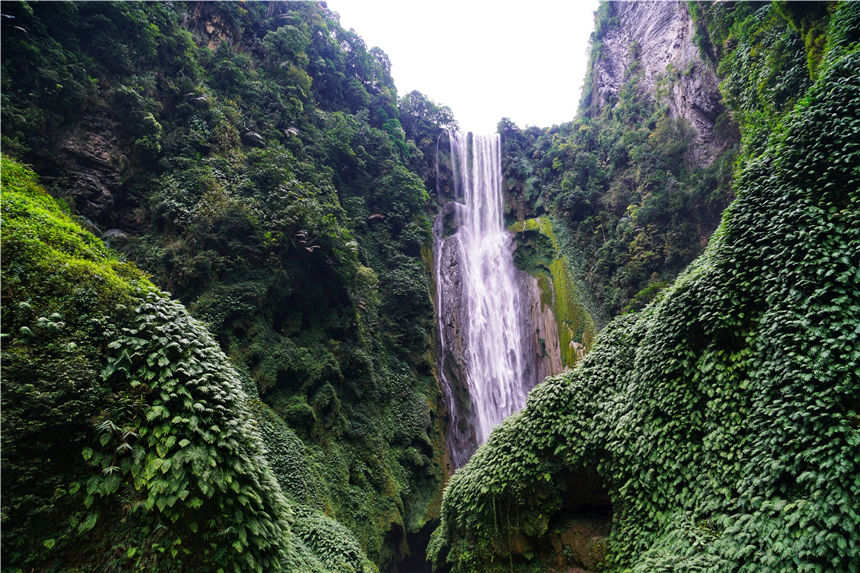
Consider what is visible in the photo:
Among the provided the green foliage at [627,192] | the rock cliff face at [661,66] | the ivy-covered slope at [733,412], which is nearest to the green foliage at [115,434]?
the ivy-covered slope at [733,412]

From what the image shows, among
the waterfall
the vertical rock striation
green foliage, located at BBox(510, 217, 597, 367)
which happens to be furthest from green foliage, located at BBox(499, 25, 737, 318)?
the waterfall

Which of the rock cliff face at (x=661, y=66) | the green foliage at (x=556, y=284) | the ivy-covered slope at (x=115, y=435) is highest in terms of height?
the rock cliff face at (x=661, y=66)

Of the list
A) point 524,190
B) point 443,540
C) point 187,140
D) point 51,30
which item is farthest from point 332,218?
point 524,190

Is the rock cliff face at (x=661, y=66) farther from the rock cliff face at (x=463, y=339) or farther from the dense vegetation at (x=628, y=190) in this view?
the rock cliff face at (x=463, y=339)

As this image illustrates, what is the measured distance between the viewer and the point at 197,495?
12.9ft

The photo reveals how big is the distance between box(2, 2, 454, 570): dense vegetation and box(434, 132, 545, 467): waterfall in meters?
1.65

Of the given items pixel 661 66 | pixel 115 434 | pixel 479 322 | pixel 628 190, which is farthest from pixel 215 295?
pixel 661 66

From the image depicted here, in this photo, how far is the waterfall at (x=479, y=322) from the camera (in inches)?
631

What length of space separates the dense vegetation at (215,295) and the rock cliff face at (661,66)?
12646 millimetres

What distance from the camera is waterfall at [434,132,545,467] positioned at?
16.0 m

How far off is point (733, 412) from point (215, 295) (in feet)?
35.3

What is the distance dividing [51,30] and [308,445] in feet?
38.7

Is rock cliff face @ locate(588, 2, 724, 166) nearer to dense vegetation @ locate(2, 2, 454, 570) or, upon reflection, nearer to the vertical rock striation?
the vertical rock striation

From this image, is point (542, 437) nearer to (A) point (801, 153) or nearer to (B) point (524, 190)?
(A) point (801, 153)
